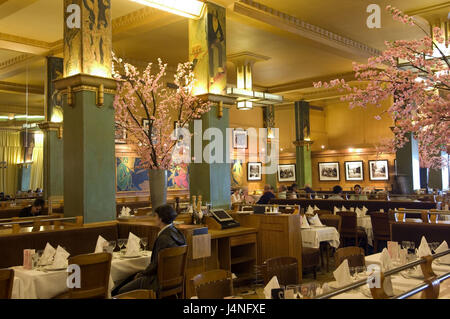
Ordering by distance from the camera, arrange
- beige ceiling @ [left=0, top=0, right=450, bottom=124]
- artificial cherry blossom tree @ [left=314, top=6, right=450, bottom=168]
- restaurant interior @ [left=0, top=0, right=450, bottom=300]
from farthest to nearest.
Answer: beige ceiling @ [left=0, top=0, right=450, bottom=124] < restaurant interior @ [left=0, top=0, right=450, bottom=300] < artificial cherry blossom tree @ [left=314, top=6, right=450, bottom=168]

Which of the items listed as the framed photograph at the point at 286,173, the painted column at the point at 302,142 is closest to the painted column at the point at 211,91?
the painted column at the point at 302,142

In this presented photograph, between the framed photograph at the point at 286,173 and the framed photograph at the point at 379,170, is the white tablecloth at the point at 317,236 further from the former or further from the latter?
the framed photograph at the point at 286,173

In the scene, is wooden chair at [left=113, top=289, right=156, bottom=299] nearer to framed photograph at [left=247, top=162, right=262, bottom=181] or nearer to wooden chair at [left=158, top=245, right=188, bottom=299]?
wooden chair at [left=158, top=245, right=188, bottom=299]

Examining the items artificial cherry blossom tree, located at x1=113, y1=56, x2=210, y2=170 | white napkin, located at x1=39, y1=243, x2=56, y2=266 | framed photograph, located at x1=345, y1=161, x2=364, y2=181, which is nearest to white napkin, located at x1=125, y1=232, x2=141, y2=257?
white napkin, located at x1=39, y1=243, x2=56, y2=266

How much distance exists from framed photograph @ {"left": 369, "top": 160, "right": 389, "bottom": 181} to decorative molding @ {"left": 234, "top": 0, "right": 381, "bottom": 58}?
8.76 metres

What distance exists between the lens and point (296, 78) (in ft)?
56.3

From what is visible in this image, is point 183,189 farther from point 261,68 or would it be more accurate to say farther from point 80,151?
point 80,151

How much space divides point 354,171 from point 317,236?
14.6m

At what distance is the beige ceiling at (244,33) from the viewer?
9.56 meters

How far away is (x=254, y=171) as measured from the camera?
20.1 meters

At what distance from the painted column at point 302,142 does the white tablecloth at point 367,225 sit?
33.0 feet

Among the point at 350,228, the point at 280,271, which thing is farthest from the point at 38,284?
the point at 350,228

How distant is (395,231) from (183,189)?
9.18 metres

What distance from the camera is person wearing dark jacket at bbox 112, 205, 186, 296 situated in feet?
16.1
